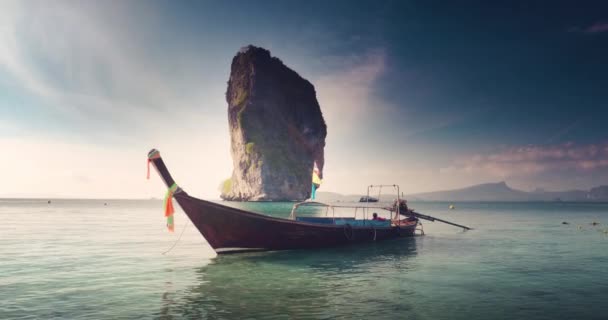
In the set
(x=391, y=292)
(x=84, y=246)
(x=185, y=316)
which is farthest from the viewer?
(x=84, y=246)

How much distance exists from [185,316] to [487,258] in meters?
15.9

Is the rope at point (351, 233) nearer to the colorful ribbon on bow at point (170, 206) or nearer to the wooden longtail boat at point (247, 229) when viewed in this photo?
the wooden longtail boat at point (247, 229)

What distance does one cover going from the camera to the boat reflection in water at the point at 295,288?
951cm

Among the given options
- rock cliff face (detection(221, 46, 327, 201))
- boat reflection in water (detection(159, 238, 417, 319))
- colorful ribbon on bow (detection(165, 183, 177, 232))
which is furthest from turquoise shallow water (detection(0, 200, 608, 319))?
rock cliff face (detection(221, 46, 327, 201))

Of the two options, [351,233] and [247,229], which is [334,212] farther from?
[247,229]

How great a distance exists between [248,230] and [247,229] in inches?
3.3

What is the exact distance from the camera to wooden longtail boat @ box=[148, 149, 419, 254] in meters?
16.6

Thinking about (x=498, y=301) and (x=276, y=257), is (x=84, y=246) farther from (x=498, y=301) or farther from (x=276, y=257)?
(x=498, y=301)

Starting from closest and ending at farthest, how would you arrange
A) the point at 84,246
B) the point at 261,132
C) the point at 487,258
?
1. the point at 487,258
2. the point at 84,246
3. the point at 261,132

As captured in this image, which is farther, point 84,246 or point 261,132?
point 261,132

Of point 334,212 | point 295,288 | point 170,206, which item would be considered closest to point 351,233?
point 295,288

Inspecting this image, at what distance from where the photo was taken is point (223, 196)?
15700 cm

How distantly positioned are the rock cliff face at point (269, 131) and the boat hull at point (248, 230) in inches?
4186

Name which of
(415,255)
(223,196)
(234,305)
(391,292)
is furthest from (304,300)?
(223,196)
